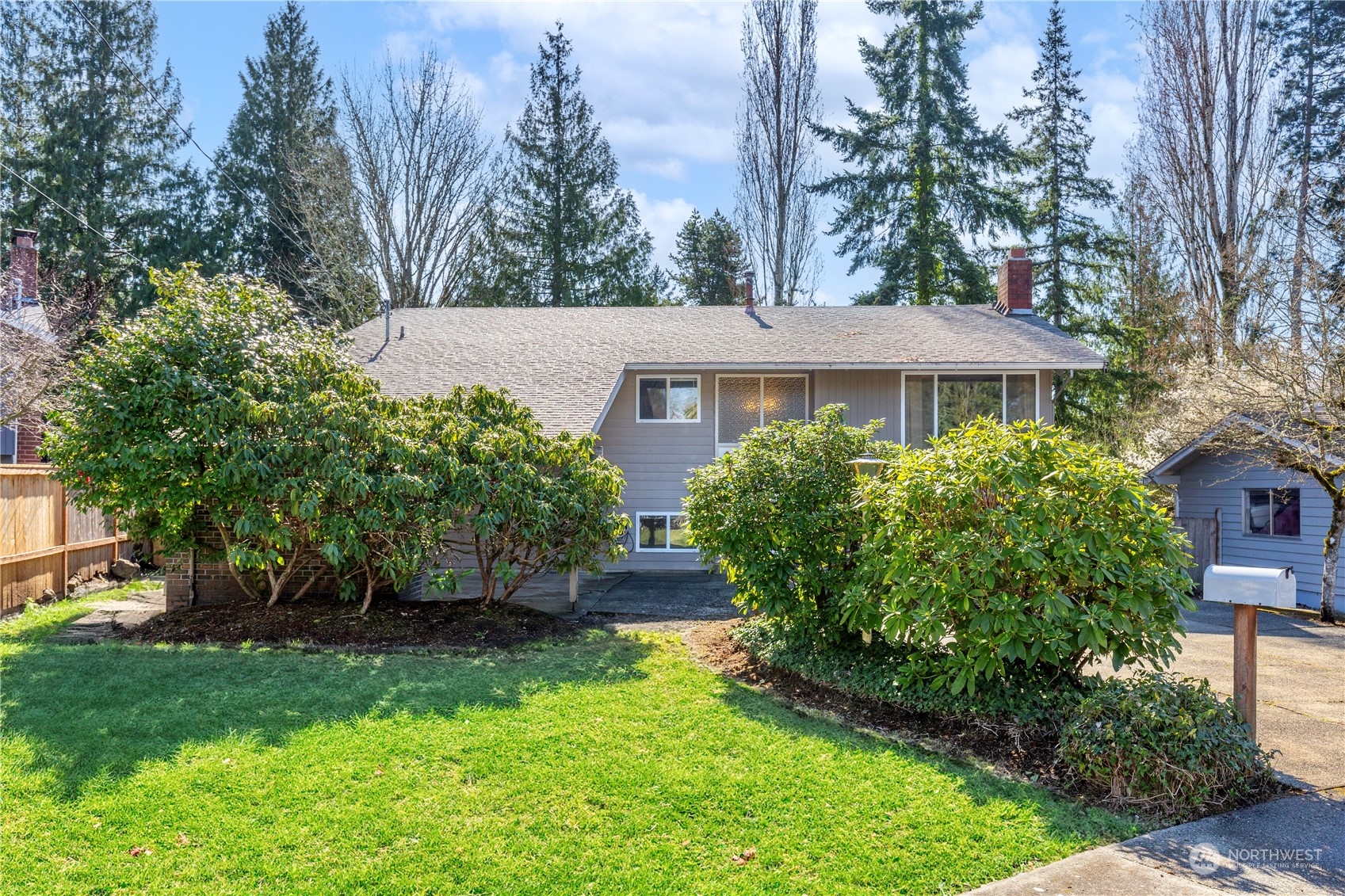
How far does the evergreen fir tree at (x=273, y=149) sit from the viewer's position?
25609mm

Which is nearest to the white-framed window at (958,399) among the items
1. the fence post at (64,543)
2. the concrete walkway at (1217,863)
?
the concrete walkway at (1217,863)

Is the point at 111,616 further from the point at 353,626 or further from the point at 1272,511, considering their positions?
the point at 1272,511

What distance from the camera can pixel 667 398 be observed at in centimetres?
1443

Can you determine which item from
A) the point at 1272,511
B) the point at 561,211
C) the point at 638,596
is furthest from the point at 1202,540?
the point at 561,211

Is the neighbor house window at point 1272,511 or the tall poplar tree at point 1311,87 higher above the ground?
the tall poplar tree at point 1311,87

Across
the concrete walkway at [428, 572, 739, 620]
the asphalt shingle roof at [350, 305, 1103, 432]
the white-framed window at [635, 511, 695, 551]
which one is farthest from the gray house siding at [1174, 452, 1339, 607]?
the white-framed window at [635, 511, 695, 551]

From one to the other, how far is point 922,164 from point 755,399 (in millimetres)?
13898

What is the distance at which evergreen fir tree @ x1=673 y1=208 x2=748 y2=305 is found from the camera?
30219 millimetres

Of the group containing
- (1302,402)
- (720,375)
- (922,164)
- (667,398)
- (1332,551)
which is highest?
(922,164)

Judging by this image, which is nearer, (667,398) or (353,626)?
(353,626)

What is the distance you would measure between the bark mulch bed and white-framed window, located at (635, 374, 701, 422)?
19.6 feet

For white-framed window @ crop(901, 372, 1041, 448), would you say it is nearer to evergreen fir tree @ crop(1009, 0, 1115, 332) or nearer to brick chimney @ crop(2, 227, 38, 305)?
evergreen fir tree @ crop(1009, 0, 1115, 332)

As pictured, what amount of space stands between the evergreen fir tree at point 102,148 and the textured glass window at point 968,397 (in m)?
23.4

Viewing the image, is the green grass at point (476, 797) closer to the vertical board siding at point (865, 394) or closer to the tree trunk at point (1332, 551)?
the vertical board siding at point (865, 394)
